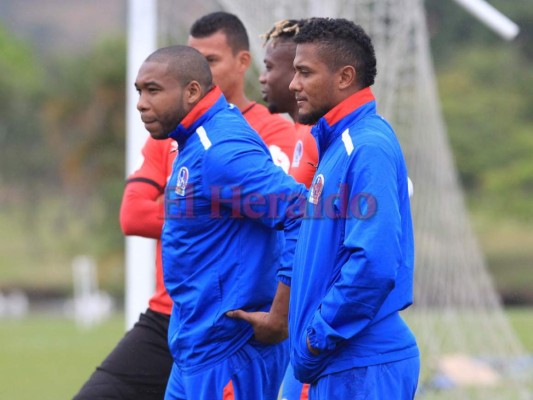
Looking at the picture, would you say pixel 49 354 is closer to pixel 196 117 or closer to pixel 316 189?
pixel 196 117

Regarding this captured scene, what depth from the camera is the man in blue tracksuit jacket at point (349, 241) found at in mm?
3574

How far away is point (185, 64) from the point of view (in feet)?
14.6

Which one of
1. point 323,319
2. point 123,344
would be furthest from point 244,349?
point 123,344

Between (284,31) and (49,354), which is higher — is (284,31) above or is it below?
above

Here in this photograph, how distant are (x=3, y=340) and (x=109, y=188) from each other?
57.0ft

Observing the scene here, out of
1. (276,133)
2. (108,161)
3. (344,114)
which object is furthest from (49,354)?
(108,161)

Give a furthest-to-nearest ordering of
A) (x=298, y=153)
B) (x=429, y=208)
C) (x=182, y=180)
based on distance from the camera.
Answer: (x=429, y=208)
(x=298, y=153)
(x=182, y=180)

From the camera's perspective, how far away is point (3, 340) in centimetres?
2230

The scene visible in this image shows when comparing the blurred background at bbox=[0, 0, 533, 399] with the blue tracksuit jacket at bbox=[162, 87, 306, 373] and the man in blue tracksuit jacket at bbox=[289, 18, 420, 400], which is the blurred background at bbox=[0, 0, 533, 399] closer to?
the blue tracksuit jacket at bbox=[162, 87, 306, 373]

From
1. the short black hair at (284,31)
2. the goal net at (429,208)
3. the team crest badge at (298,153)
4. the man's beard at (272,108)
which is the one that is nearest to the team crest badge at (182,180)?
the team crest badge at (298,153)

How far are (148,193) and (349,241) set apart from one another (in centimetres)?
192

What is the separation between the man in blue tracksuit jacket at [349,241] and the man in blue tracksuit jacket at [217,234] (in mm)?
371

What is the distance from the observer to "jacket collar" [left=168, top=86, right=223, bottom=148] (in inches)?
172

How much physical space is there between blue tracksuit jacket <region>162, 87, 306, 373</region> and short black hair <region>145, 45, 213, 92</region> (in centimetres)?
12
